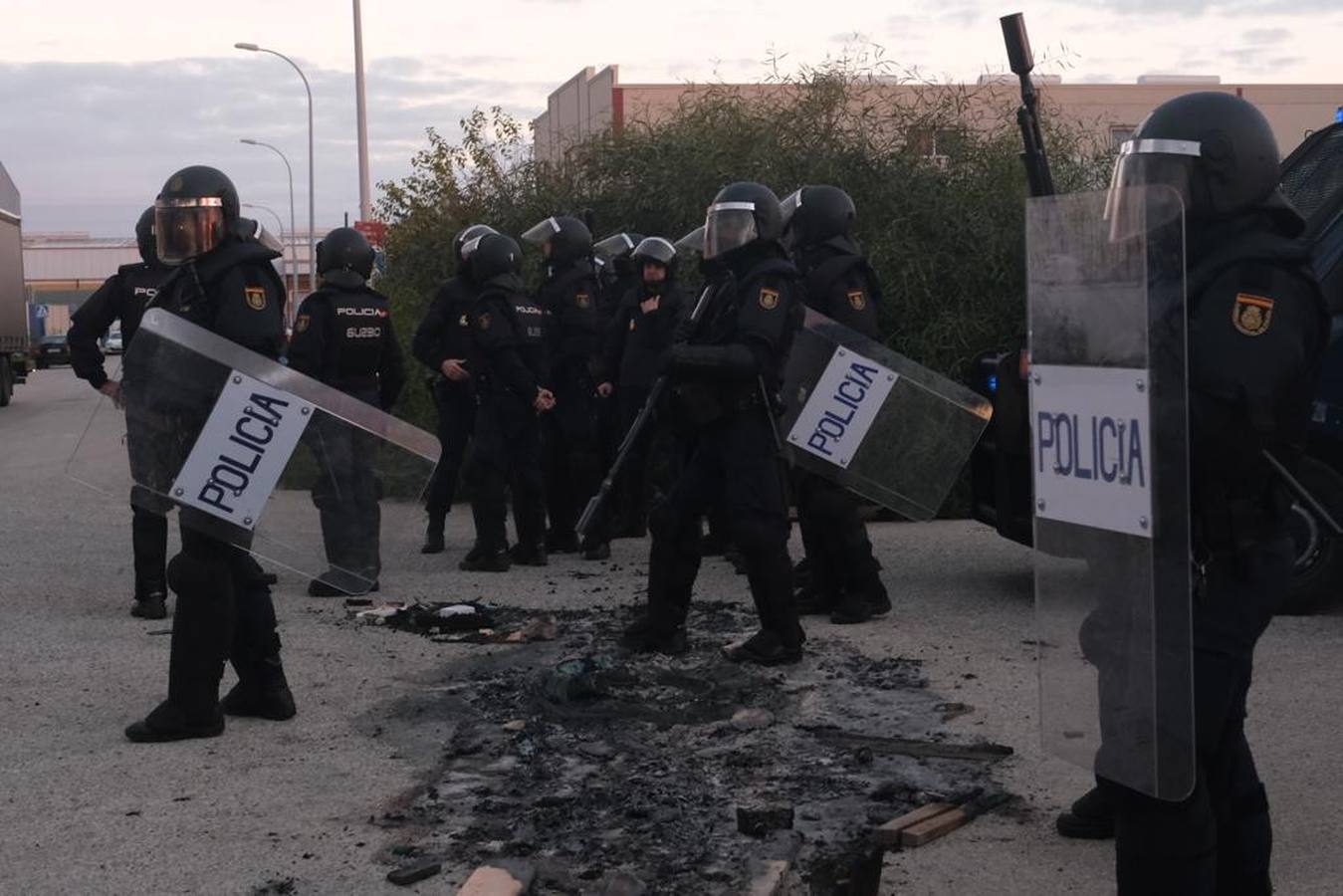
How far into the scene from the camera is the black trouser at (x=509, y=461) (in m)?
10.7

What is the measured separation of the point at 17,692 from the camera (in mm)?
7098

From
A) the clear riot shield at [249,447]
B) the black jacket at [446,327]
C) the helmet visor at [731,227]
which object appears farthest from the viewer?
the black jacket at [446,327]

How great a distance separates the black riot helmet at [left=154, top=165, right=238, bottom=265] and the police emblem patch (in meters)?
4.04

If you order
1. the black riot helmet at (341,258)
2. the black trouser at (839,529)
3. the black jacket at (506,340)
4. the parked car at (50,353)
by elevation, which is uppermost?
the black riot helmet at (341,258)

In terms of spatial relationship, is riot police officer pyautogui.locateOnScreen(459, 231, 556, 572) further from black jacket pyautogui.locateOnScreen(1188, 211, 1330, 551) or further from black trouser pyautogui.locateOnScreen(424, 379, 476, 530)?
black jacket pyautogui.locateOnScreen(1188, 211, 1330, 551)

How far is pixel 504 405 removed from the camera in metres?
10.8

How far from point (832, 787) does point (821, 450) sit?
300 centimetres

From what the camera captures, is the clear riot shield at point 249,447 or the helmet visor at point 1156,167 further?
the clear riot shield at point 249,447

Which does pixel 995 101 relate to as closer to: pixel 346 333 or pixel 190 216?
pixel 346 333

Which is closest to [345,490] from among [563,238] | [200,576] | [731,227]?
[200,576]

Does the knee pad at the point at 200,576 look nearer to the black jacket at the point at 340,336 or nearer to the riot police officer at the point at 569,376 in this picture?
the black jacket at the point at 340,336

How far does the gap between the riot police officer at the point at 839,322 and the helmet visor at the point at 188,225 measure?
298 centimetres

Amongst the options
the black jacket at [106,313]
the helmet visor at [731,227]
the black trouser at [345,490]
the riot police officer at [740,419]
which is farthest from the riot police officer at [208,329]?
the black jacket at [106,313]

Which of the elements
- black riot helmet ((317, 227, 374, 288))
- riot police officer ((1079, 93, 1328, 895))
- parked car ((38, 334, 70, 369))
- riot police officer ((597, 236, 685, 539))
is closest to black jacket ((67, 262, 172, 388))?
black riot helmet ((317, 227, 374, 288))
